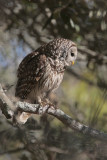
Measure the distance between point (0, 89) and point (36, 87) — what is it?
150cm

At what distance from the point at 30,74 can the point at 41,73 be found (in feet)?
0.58

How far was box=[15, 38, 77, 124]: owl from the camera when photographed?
498cm

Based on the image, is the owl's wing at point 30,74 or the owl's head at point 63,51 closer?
the owl's wing at point 30,74

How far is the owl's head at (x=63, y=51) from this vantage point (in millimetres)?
5270

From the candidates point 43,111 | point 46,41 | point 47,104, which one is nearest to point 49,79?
point 47,104

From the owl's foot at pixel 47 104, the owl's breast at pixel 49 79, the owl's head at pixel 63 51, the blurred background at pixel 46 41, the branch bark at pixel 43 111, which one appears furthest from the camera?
the owl's head at pixel 63 51

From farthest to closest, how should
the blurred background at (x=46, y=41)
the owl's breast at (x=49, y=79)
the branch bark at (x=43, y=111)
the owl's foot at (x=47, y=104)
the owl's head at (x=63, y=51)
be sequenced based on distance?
the owl's head at (x=63, y=51) → the owl's breast at (x=49, y=79) → the blurred background at (x=46, y=41) → the owl's foot at (x=47, y=104) → the branch bark at (x=43, y=111)

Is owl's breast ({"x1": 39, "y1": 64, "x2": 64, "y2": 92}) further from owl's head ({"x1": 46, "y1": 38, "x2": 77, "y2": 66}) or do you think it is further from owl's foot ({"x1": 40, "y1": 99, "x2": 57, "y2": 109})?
owl's head ({"x1": 46, "y1": 38, "x2": 77, "y2": 66})

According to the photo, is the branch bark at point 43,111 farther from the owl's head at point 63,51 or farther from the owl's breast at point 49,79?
the owl's head at point 63,51

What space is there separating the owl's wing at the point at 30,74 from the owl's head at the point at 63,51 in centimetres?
19

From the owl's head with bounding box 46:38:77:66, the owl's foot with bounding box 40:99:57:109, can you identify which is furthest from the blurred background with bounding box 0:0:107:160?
the owl's head with bounding box 46:38:77:66

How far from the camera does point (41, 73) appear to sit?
4.96 m

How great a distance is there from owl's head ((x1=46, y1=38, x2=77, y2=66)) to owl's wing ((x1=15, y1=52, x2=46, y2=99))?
0.19m

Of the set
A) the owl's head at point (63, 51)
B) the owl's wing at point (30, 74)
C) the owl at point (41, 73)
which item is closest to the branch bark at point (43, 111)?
the owl at point (41, 73)
